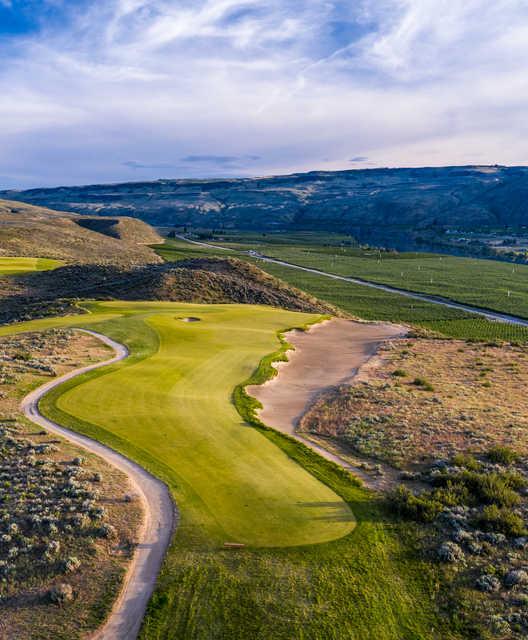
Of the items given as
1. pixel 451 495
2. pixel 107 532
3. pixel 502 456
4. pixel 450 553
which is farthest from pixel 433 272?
pixel 107 532

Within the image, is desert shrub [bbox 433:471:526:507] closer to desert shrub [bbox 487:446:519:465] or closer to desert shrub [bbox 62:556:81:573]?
desert shrub [bbox 487:446:519:465]

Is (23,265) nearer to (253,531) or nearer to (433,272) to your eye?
(253,531)

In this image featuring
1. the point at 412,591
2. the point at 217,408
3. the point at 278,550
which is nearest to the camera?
the point at 412,591

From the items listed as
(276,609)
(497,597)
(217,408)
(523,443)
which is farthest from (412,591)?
(217,408)

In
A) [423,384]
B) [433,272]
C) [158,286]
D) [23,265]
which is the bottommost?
[433,272]

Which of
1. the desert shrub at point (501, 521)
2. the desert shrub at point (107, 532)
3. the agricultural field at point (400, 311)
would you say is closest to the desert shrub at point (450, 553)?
the desert shrub at point (501, 521)

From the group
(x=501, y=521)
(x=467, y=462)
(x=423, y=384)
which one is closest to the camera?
(x=501, y=521)

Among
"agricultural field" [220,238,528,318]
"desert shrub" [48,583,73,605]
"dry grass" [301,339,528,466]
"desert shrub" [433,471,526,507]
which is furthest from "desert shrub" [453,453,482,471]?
"agricultural field" [220,238,528,318]

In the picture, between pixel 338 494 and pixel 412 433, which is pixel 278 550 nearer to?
pixel 338 494
